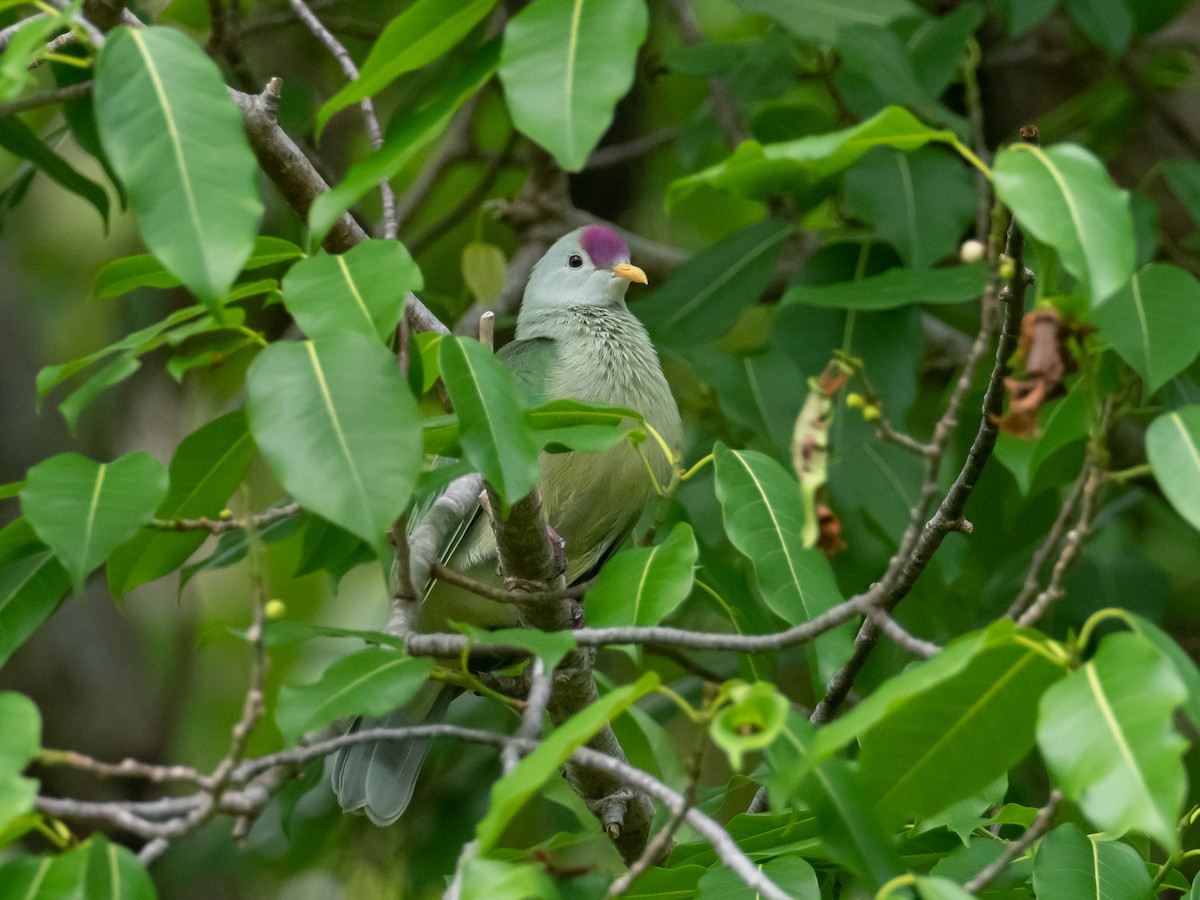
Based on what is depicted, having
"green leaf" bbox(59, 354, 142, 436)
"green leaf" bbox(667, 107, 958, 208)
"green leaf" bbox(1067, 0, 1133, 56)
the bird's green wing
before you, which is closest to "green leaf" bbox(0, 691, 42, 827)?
"green leaf" bbox(59, 354, 142, 436)

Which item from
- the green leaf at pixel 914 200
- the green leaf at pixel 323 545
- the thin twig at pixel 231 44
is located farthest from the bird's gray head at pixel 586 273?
the green leaf at pixel 323 545

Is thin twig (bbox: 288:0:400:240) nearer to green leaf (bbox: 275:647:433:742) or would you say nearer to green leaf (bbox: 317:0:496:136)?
green leaf (bbox: 317:0:496:136)

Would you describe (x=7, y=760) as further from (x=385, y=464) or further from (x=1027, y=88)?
(x=1027, y=88)

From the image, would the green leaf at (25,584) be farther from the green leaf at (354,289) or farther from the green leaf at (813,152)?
the green leaf at (813,152)

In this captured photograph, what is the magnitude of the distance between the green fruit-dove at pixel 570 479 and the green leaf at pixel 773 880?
1.37 meters

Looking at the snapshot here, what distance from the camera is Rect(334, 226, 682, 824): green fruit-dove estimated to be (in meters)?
2.85

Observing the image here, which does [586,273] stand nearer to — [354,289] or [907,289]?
[907,289]

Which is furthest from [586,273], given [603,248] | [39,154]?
[39,154]

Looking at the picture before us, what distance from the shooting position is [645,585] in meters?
1.58

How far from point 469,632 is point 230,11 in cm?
245

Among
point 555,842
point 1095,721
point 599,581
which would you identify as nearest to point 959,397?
point 1095,721

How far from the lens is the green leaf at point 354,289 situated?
138cm

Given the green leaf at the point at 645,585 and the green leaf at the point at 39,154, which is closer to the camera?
the green leaf at the point at 645,585

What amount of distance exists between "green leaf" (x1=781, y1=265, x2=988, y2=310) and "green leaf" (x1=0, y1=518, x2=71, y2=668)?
5.06 ft
